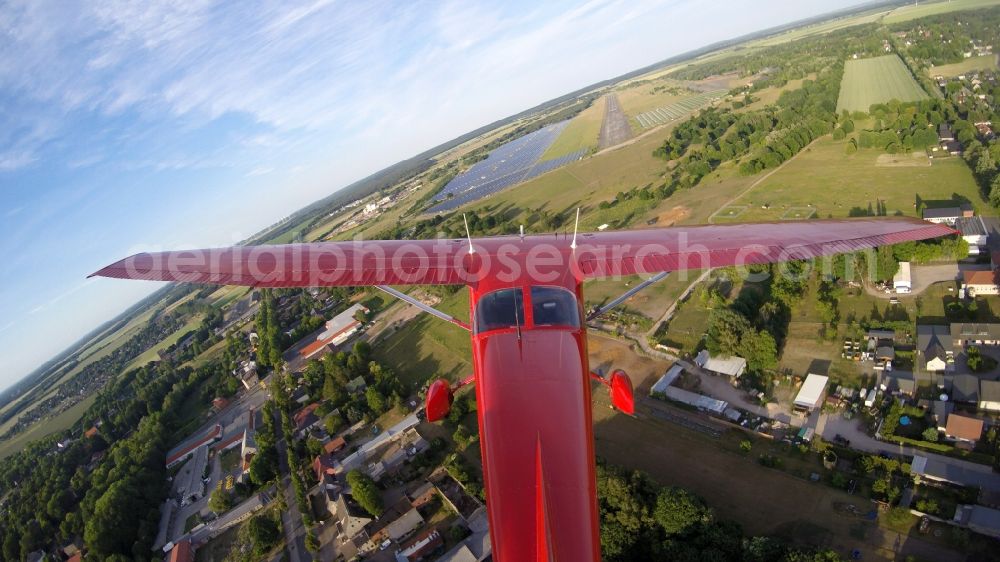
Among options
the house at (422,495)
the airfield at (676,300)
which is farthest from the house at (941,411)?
the house at (422,495)

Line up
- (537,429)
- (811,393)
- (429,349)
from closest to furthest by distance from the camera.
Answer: (537,429)
(811,393)
(429,349)

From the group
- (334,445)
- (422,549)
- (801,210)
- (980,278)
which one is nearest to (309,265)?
(422,549)

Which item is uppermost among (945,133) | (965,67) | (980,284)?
(965,67)

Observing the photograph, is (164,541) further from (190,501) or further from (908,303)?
(908,303)

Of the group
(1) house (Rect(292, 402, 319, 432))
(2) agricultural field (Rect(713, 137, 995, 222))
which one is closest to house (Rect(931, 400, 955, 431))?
(2) agricultural field (Rect(713, 137, 995, 222))

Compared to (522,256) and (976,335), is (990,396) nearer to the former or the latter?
(976,335)

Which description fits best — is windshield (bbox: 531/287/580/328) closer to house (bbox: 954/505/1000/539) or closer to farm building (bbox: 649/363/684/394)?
house (bbox: 954/505/1000/539)

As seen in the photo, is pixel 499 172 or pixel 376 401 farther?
pixel 499 172
